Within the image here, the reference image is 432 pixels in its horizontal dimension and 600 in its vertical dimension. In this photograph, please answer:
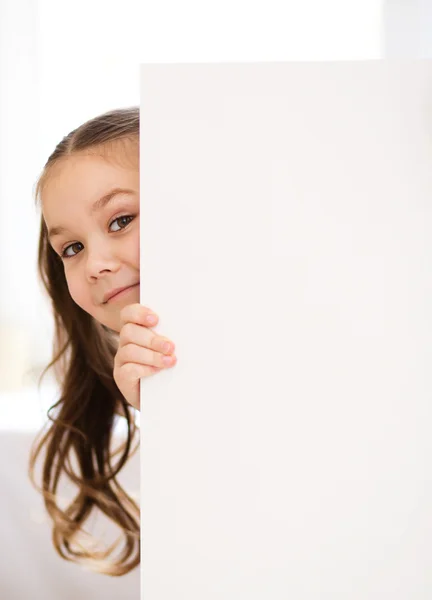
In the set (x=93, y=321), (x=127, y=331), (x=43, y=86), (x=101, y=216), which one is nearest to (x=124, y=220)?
(x=101, y=216)

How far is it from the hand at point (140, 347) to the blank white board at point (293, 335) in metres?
0.01

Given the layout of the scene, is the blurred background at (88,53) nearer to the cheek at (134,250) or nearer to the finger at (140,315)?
the cheek at (134,250)

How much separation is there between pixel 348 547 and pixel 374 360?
15 cm

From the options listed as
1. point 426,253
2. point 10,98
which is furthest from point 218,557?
point 10,98

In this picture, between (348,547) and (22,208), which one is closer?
(348,547)

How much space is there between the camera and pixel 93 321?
3.44ft

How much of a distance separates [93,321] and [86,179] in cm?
34

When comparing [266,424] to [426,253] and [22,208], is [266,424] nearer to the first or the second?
[426,253]

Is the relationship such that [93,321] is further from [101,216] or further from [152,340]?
[152,340]

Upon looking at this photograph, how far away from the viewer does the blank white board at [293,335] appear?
0.55 metres

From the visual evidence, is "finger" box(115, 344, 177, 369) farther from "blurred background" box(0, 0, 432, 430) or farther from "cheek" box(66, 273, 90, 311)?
"blurred background" box(0, 0, 432, 430)

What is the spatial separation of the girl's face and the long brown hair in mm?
264

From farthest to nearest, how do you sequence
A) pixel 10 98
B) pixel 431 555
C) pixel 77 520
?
1. pixel 10 98
2. pixel 77 520
3. pixel 431 555

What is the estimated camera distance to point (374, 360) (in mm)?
559
